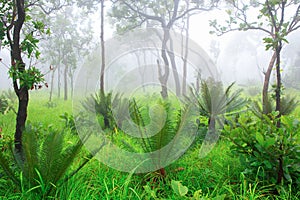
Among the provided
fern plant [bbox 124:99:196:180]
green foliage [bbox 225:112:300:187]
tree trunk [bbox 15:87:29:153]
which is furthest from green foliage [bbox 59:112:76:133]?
green foliage [bbox 225:112:300:187]

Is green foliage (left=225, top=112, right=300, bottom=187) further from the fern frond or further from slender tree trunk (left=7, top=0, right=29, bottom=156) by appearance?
slender tree trunk (left=7, top=0, right=29, bottom=156)

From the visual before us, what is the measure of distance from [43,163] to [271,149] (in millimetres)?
1190

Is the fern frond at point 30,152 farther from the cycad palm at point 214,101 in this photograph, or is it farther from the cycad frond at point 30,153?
the cycad palm at point 214,101

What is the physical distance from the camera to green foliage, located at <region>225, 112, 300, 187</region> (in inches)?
53.9

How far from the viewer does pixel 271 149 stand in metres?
1.41

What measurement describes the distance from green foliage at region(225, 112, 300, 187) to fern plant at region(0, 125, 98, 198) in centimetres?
92

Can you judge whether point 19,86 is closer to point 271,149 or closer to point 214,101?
point 271,149

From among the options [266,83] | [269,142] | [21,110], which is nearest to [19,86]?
[21,110]

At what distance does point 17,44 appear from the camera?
5.90 ft

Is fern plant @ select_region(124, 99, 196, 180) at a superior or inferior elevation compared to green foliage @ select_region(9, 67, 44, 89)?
inferior

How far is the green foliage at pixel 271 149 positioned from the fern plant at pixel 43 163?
919mm

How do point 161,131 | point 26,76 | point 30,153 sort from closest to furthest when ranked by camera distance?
point 30,153 → point 161,131 → point 26,76

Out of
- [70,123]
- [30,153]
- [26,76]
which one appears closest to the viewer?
[30,153]

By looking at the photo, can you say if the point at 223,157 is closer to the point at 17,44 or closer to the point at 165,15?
the point at 17,44
